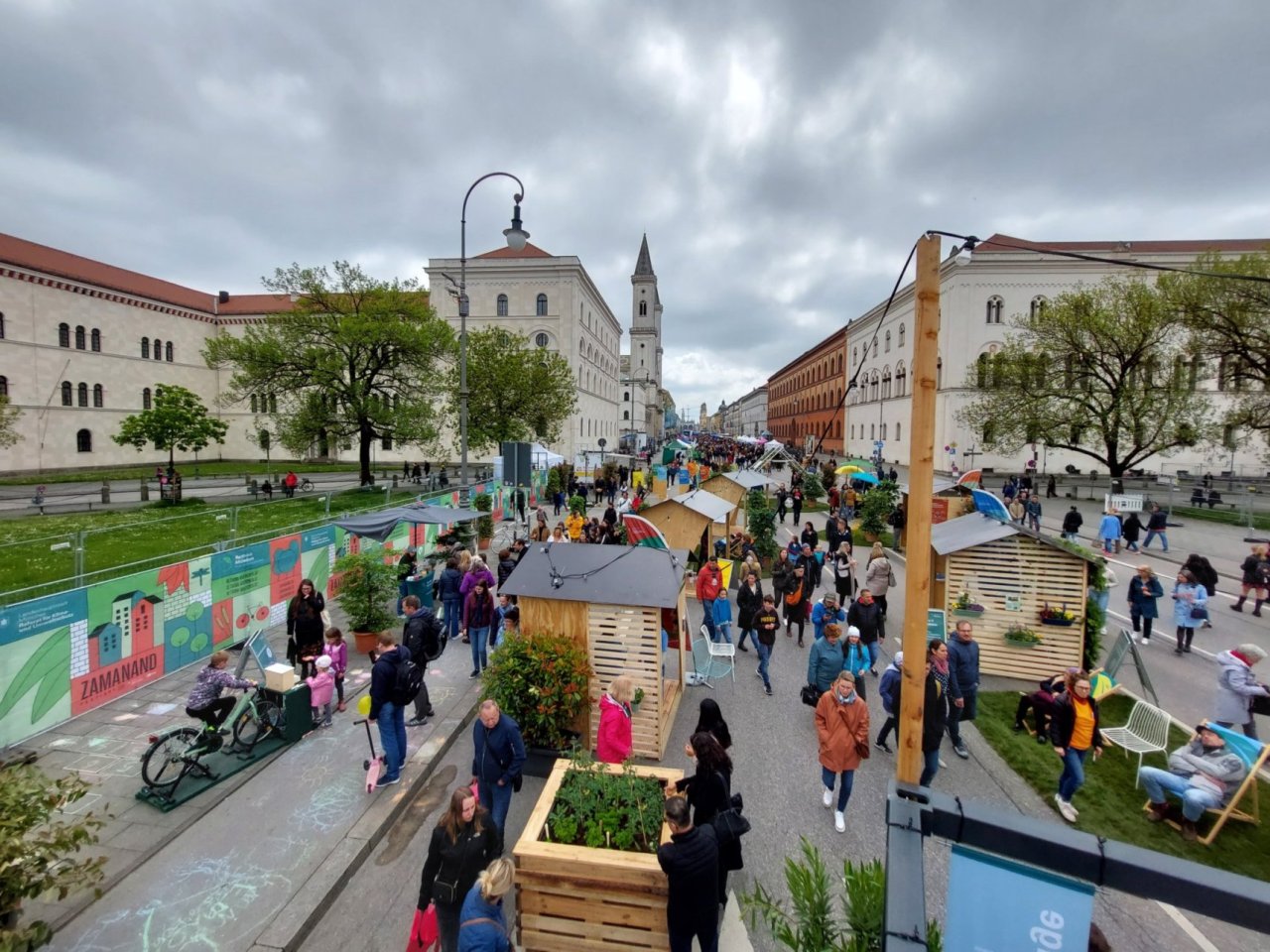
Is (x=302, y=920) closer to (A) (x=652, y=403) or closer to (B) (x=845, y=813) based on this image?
(B) (x=845, y=813)

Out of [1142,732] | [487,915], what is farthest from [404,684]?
[1142,732]

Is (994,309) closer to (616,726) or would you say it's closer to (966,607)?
(966,607)

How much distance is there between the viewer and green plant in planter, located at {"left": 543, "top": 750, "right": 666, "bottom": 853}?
4234 mm

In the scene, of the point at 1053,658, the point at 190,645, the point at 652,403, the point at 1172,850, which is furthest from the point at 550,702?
the point at 652,403

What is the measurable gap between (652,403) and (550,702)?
382 ft

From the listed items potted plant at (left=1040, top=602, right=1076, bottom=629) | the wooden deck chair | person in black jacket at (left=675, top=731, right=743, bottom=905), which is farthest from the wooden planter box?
potted plant at (left=1040, top=602, right=1076, bottom=629)

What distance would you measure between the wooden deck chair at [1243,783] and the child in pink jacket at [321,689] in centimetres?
955

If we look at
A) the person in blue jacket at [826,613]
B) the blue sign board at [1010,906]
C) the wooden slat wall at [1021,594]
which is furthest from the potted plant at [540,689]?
→ the wooden slat wall at [1021,594]

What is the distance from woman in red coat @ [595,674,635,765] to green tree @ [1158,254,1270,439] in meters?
33.8

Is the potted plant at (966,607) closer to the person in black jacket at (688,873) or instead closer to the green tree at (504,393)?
the person in black jacket at (688,873)

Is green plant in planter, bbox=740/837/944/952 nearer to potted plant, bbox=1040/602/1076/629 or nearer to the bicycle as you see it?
the bicycle

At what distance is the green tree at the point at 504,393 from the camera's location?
3322cm

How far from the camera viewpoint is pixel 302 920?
429 cm

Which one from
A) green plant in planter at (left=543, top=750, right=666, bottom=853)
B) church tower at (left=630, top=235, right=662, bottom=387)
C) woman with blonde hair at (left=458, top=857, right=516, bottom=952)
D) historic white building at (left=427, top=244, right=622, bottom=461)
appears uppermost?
church tower at (left=630, top=235, right=662, bottom=387)
